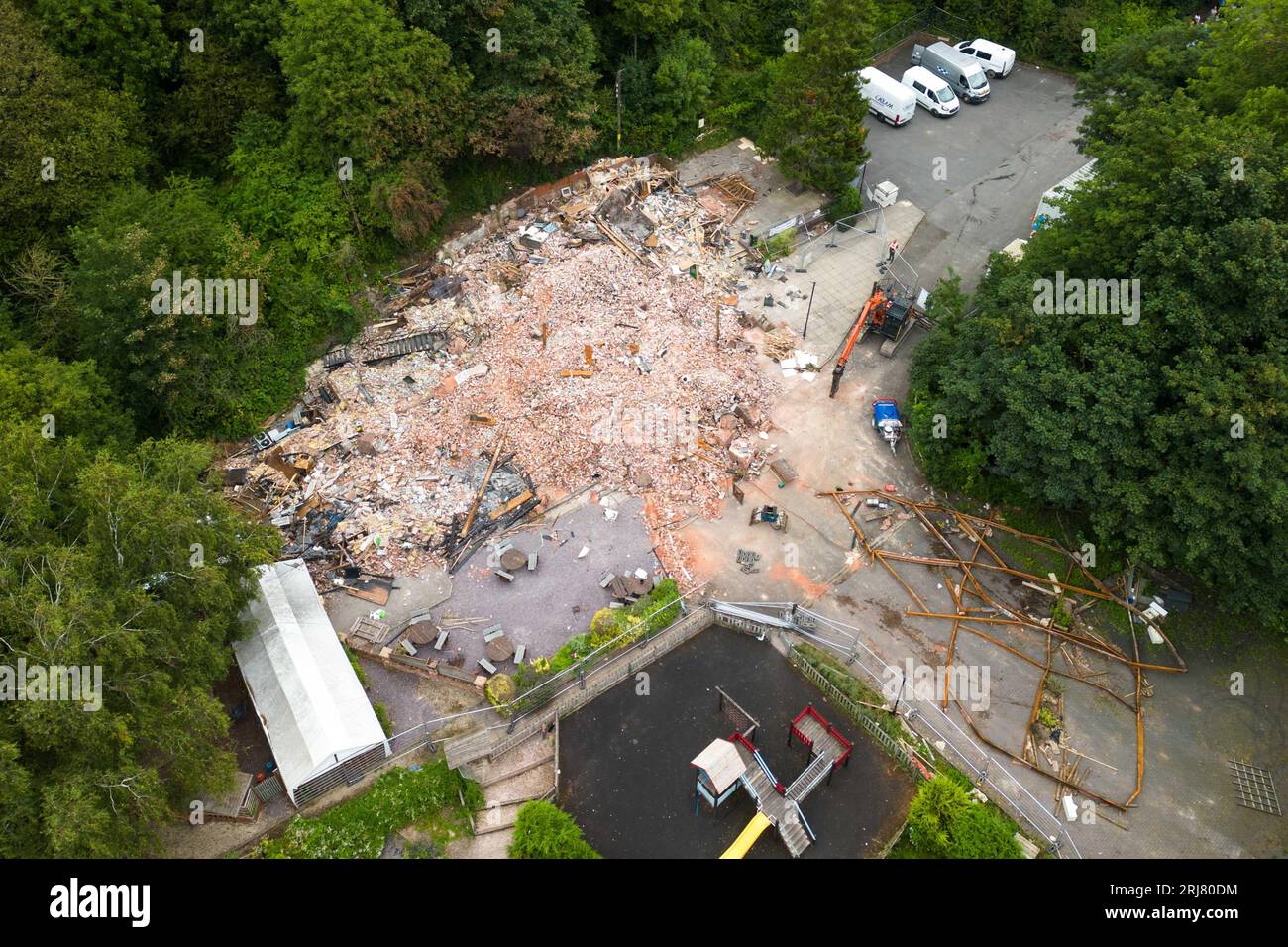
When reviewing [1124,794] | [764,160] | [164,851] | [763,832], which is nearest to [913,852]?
[763,832]

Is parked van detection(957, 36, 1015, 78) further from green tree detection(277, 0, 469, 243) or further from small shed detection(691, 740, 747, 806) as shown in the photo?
small shed detection(691, 740, 747, 806)

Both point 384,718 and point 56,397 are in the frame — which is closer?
point 384,718

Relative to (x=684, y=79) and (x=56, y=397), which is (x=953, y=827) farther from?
(x=684, y=79)

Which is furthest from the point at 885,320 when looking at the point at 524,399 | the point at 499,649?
the point at 499,649

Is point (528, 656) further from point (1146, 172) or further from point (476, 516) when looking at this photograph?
point (1146, 172)

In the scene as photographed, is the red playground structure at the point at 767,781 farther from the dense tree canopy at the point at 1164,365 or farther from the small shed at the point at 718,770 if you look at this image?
the dense tree canopy at the point at 1164,365
